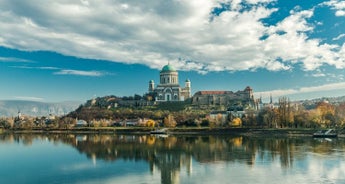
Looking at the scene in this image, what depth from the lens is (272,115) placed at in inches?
2366

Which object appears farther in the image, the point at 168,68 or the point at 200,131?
the point at 168,68

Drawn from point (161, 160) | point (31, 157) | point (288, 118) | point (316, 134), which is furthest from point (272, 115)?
point (31, 157)

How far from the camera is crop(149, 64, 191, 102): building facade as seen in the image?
11106 cm

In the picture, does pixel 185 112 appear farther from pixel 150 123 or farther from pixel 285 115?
pixel 285 115

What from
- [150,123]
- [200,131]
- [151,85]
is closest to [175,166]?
[200,131]

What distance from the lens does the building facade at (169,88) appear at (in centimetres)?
11106

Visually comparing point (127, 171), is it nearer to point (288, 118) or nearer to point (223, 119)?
point (288, 118)

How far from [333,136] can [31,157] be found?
126ft

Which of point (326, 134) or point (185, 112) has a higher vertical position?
point (185, 112)

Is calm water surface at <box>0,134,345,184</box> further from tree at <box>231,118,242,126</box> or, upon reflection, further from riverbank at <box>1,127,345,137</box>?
tree at <box>231,118,242,126</box>

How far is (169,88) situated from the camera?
11119 centimetres

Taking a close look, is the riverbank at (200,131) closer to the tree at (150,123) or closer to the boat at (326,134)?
the boat at (326,134)

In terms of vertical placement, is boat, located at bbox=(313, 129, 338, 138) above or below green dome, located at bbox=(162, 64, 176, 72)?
below

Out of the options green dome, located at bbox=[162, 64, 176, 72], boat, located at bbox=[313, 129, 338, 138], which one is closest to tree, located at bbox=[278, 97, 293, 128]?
boat, located at bbox=[313, 129, 338, 138]
